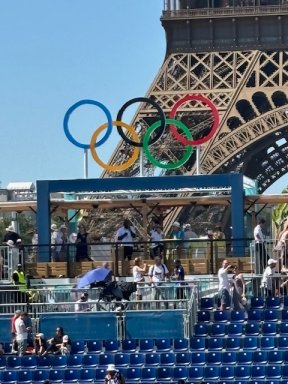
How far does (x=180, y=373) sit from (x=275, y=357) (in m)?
1.79

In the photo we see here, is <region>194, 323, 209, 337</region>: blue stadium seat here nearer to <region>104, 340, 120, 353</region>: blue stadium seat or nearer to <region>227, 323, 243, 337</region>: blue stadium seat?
<region>227, 323, 243, 337</region>: blue stadium seat

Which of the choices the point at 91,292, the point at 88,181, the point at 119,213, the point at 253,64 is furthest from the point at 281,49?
the point at 91,292

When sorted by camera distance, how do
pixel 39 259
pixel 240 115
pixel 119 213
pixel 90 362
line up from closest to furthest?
pixel 90 362
pixel 39 259
pixel 119 213
pixel 240 115

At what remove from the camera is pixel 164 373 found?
39.7m

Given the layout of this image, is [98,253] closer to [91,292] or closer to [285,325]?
[91,292]

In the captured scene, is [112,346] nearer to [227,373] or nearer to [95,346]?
[95,346]

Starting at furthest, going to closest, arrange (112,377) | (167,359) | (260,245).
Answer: (260,245) → (167,359) → (112,377)

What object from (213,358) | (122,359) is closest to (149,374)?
(122,359)

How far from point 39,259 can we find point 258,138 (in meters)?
30.5

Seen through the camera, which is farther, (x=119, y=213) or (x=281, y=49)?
(x=281, y=49)

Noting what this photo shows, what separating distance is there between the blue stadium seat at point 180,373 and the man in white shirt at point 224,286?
237 centimetres

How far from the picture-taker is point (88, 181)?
155 feet

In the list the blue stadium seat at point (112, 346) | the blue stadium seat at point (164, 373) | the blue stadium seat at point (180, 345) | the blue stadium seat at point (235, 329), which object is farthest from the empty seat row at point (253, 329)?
the blue stadium seat at point (112, 346)

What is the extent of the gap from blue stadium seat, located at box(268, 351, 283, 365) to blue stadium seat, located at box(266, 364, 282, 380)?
11.3 inches
